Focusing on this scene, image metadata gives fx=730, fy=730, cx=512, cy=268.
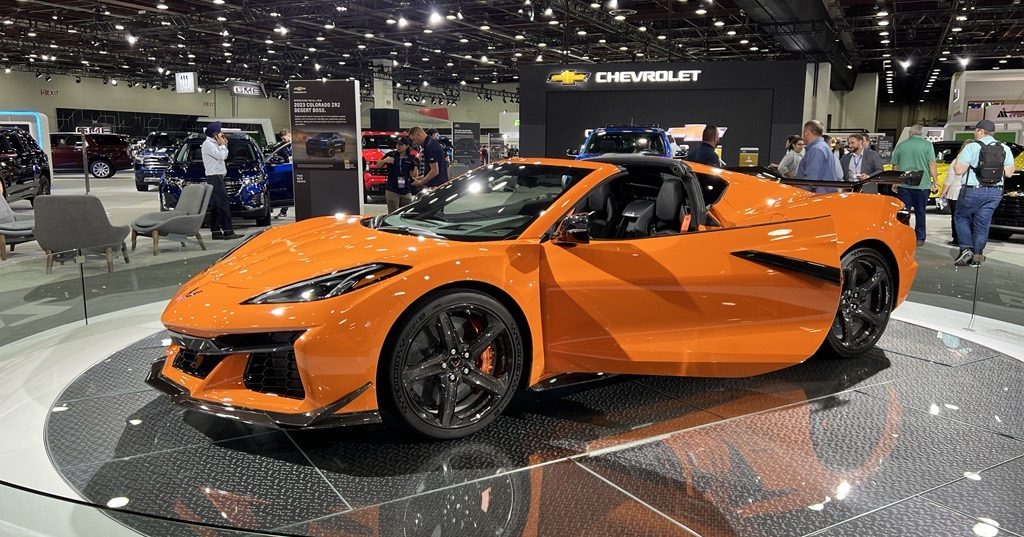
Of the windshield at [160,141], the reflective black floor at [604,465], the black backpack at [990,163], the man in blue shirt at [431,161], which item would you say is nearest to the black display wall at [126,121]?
the windshield at [160,141]

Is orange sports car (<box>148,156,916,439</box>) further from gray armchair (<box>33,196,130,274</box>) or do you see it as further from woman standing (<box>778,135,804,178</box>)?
woman standing (<box>778,135,804,178</box>)

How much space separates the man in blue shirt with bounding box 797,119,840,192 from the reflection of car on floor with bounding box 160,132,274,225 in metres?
8.09

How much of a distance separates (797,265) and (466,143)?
22.3m

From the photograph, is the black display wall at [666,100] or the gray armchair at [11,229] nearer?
the gray armchair at [11,229]

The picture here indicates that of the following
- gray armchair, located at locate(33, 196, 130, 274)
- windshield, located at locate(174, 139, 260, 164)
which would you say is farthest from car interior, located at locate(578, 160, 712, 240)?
windshield, located at locate(174, 139, 260, 164)

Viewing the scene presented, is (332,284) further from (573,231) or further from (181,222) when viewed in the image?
(181,222)

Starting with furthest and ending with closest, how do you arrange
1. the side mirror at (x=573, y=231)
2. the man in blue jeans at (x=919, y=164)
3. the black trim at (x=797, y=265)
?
1. the man in blue jeans at (x=919, y=164)
2. the black trim at (x=797, y=265)
3. the side mirror at (x=573, y=231)

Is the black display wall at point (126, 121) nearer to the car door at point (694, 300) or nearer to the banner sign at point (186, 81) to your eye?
the banner sign at point (186, 81)

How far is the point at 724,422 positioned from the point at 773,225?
1.10 meters

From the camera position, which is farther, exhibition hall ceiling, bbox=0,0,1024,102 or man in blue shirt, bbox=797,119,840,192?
exhibition hall ceiling, bbox=0,0,1024,102

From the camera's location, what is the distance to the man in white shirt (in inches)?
388

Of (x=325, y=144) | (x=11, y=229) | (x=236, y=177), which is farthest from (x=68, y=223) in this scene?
(x=236, y=177)

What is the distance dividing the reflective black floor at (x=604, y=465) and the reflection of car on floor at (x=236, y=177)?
7.80 metres

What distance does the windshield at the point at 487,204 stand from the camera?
3.50 m
